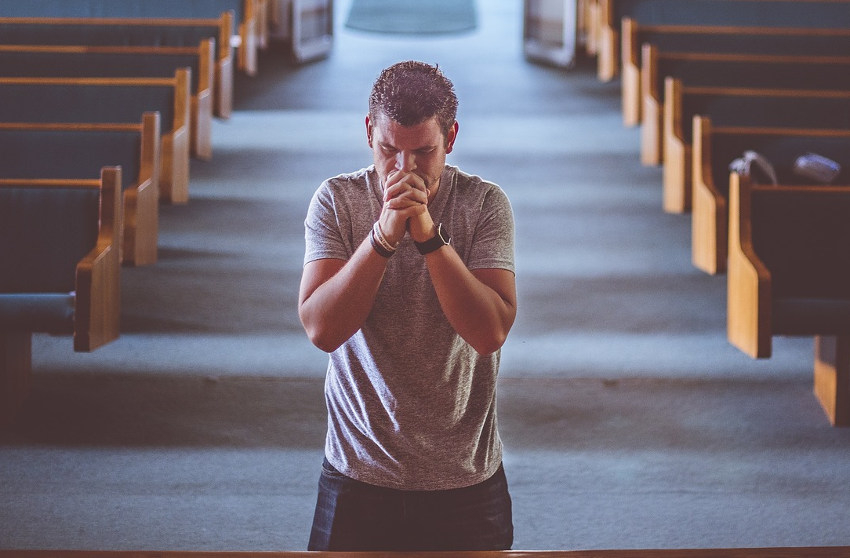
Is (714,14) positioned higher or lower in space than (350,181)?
higher

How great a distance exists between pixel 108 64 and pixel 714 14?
3.84 feet

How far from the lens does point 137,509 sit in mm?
889

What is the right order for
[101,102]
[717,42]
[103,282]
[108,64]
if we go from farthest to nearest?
[717,42], [108,64], [101,102], [103,282]

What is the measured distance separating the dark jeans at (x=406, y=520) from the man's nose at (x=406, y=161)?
15 cm

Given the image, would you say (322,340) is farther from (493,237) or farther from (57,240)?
(57,240)

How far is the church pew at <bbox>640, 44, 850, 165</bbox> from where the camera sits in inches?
65.5

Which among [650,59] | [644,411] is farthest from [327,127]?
[644,411]

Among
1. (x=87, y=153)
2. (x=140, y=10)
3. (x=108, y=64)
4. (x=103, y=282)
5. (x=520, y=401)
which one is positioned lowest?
(x=520, y=401)

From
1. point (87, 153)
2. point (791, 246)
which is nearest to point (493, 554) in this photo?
point (791, 246)

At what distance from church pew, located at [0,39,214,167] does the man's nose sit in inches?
51.2

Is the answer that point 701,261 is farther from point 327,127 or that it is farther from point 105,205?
point 327,127

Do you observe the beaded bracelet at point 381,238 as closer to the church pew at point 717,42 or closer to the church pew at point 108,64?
the church pew at point 108,64

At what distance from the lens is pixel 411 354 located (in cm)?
46

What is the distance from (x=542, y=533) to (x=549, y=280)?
0.57 meters
